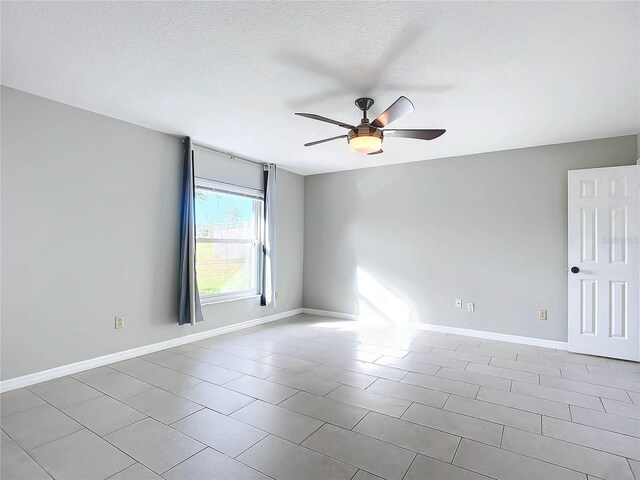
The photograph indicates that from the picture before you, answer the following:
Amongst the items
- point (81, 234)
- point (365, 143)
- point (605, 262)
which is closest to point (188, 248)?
point (81, 234)

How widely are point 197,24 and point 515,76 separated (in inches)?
90.3

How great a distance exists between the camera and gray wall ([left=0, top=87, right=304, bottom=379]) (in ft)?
9.43

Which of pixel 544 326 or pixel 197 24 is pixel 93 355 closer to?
pixel 197 24

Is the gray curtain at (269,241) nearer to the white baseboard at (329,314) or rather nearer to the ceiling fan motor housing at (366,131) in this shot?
the white baseboard at (329,314)

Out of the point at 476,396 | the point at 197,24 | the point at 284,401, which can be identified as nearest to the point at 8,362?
the point at 284,401

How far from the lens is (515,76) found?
260 cm

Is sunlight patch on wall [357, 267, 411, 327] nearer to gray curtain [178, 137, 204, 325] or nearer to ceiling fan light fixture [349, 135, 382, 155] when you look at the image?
gray curtain [178, 137, 204, 325]

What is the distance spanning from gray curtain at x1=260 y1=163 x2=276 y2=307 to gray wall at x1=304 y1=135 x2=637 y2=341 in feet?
3.27

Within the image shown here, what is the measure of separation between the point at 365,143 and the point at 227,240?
2.70 m

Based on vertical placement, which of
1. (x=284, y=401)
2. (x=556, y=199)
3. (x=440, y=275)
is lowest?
(x=284, y=401)

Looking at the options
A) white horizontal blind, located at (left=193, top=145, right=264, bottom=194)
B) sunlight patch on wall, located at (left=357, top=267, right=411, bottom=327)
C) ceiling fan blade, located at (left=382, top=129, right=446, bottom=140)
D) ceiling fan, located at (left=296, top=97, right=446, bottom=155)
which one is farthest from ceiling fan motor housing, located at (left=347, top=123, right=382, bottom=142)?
sunlight patch on wall, located at (left=357, top=267, right=411, bottom=327)

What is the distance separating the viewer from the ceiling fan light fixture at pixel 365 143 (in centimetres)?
292

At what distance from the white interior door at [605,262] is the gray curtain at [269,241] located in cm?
389

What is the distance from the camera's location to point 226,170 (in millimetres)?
4797
